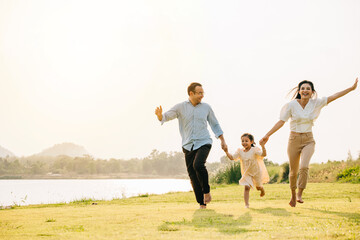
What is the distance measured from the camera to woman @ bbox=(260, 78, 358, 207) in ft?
24.1

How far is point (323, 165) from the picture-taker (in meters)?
20.6

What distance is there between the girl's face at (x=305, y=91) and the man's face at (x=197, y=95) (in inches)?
69.5

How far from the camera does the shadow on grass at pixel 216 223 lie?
15.6ft

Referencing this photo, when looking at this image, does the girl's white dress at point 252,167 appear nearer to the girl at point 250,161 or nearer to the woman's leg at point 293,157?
the girl at point 250,161

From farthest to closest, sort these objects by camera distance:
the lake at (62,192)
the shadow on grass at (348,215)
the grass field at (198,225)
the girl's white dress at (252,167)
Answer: the lake at (62,192), the girl's white dress at (252,167), the shadow on grass at (348,215), the grass field at (198,225)

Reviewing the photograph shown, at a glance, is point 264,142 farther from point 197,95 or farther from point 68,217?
point 68,217

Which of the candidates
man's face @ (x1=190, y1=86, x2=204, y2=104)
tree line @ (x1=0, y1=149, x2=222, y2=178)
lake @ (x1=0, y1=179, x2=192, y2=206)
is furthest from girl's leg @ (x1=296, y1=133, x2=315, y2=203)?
tree line @ (x1=0, y1=149, x2=222, y2=178)

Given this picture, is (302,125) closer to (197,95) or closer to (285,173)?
(197,95)

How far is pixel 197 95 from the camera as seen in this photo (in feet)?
24.9

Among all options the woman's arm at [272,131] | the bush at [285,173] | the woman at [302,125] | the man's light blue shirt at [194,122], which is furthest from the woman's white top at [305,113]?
the bush at [285,173]

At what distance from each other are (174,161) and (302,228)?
230 ft

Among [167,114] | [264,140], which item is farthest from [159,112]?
[264,140]

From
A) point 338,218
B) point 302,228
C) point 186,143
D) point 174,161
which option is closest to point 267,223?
point 302,228

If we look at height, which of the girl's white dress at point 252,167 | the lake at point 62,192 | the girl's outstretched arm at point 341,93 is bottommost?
the lake at point 62,192
